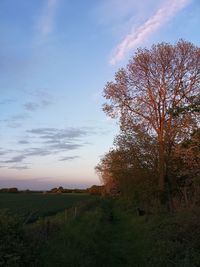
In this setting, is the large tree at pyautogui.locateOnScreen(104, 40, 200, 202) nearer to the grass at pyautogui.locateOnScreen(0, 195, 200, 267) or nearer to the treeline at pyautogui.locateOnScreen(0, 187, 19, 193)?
the grass at pyautogui.locateOnScreen(0, 195, 200, 267)

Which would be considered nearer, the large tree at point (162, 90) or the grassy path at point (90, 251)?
the grassy path at point (90, 251)

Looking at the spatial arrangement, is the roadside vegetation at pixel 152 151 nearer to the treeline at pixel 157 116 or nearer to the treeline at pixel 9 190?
the treeline at pixel 157 116

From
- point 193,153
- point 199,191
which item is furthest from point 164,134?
point 199,191

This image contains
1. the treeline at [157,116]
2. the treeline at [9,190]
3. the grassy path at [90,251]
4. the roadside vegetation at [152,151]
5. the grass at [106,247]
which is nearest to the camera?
the grass at [106,247]

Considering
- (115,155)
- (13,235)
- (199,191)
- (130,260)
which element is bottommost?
(130,260)

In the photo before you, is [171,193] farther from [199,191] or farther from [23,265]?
[23,265]

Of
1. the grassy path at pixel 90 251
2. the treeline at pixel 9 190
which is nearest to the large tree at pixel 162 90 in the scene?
the grassy path at pixel 90 251

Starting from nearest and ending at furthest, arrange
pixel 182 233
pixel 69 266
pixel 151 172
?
pixel 69 266, pixel 182 233, pixel 151 172

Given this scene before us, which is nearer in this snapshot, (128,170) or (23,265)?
(23,265)

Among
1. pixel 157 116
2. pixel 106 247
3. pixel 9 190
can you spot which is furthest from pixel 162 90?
pixel 9 190

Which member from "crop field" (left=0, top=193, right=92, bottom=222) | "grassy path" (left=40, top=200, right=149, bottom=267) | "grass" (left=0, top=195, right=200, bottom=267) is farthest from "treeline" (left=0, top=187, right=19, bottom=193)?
"grass" (left=0, top=195, right=200, bottom=267)

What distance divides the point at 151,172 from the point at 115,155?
564 cm

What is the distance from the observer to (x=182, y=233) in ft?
55.2

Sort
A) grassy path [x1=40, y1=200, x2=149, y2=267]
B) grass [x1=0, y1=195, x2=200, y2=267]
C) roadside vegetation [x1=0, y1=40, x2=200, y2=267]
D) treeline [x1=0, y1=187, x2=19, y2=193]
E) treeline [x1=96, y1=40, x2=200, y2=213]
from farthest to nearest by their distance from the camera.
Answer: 1. treeline [x1=0, y1=187, x2=19, y2=193]
2. treeline [x1=96, y1=40, x2=200, y2=213]
3. roadside vegetation [x1=0, y1=40, x2=200, y2=267]
4. grassy path [x1=40, y1=200, x2=149, y2=267]
5. grass [x1=0, y1=195, x2=200, y2=267]
